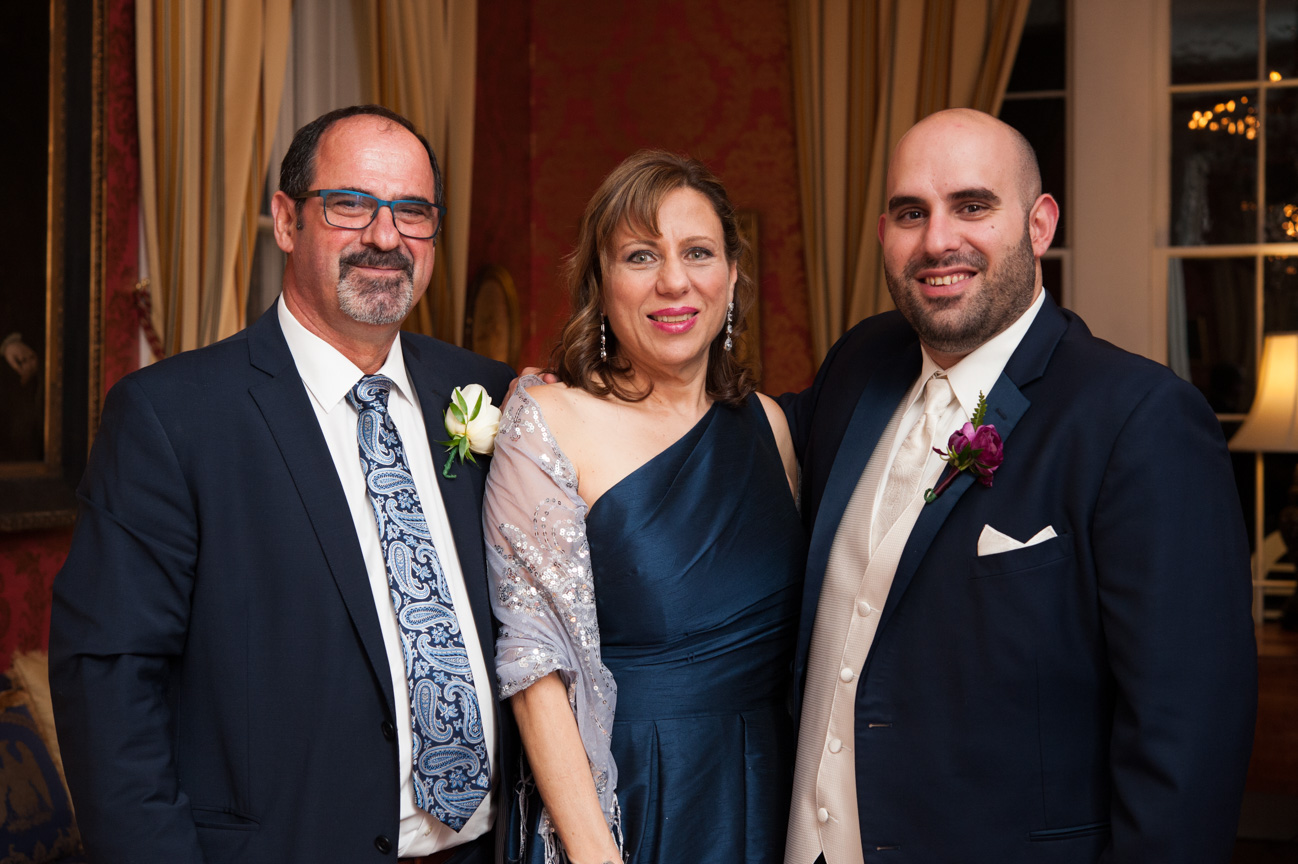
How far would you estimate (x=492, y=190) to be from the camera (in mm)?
4773

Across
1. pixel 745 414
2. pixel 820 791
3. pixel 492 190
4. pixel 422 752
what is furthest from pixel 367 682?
pixel 492 190

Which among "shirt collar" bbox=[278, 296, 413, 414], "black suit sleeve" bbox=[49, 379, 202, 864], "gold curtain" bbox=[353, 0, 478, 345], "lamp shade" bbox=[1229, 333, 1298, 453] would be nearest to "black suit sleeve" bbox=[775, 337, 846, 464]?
"shirt collar" bbox=[278, 296, 413, 414]

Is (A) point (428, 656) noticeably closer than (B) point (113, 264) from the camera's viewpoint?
Yes

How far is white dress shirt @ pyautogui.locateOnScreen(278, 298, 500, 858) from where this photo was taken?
65.4 inches

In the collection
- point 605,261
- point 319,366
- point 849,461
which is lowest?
point 849,461

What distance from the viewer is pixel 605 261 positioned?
1.97 m

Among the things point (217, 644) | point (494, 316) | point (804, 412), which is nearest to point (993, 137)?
point (804, 412)

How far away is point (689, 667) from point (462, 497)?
1.61ft

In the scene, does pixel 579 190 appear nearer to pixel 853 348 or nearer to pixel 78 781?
pixel 853 348

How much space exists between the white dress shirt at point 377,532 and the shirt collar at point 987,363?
88 cm

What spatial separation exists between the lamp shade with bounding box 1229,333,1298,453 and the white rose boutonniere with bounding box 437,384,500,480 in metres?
3.00

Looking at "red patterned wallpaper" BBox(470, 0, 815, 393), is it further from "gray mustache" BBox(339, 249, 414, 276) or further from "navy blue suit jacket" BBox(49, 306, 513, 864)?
"navy blue suit jacket" BBox(49, 306, 513, 864)

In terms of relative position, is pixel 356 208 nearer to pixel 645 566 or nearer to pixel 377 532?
pixel 377 532

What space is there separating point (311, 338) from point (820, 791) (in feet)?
3.68
